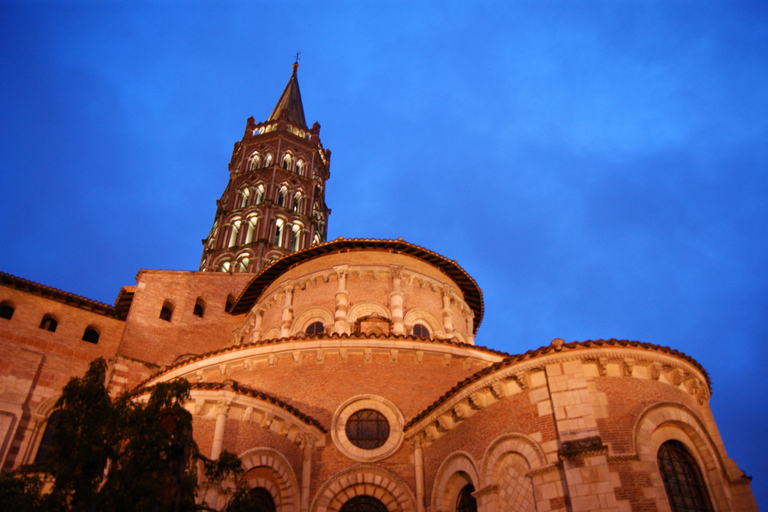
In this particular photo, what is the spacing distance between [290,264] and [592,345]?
14.7 meters

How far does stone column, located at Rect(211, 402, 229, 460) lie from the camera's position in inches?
534

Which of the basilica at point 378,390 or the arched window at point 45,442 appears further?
the arched window at point 45,442

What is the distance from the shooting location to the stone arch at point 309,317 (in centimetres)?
2133

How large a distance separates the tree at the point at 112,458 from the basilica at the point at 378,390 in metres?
4.89

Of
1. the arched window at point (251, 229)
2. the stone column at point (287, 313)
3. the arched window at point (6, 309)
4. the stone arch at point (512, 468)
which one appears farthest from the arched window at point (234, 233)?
the stone arch at point (512, 468)

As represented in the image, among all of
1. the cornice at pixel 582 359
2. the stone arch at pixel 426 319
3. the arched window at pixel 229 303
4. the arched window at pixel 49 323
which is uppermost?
the arched window at pixel 229 303

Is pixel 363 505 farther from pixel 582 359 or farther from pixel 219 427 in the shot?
pixel 582 359

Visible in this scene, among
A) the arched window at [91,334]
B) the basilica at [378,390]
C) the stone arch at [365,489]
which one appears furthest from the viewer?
the arched window at [91,334]

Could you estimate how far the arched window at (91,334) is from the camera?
80.4 feet

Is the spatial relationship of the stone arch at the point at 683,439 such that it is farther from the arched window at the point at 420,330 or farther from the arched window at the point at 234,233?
the arched window at the point at 234,233

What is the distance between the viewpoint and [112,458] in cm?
770

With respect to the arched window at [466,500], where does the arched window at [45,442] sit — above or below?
above

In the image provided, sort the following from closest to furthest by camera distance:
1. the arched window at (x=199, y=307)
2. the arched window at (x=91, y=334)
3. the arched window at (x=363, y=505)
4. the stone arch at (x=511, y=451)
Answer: the stone arch at (x=511, y=451) → the arched window at (x=363, y=505) → the arched window at (x=91, y=334) → the arched window at (x=199, y=307)

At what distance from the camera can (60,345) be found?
23234mm
